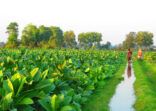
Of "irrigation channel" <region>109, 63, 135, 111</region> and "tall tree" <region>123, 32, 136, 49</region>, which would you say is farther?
"tall tree" <region>123, 32, 136, 49</region>

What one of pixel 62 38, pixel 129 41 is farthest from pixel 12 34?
pixel 129 41

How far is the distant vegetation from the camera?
306 feet

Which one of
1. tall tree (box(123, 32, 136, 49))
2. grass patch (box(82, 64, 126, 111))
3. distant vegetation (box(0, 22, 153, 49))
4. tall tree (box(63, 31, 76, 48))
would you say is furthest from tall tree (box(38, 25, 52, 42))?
grass patch (box(82, 64, 126, 111))

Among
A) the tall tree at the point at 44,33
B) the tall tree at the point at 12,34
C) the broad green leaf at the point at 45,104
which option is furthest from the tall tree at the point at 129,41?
the broad green leaf at the point at 45,104

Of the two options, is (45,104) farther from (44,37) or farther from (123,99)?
(44,37)

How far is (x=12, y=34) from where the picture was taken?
91062 millimetres

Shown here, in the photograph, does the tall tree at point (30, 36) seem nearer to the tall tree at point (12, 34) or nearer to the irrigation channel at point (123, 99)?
the tall tree at point (12, 34)

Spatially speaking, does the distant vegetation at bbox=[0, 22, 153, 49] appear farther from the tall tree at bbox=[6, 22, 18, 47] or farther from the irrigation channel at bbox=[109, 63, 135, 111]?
the irrigation channel at bbox=[109, 63, 135, 111]

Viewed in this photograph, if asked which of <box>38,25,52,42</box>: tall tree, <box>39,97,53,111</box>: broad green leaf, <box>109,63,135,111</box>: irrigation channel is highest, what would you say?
<box>38,25,52,42</box>: tall tree

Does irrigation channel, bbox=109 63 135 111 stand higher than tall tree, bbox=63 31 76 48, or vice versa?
tall tree, bbox=63 31 76 48

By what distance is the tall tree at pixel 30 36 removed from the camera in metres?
92.9

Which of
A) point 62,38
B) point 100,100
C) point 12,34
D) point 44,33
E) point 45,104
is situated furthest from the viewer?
point 62,38

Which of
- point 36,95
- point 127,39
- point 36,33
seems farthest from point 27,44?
point 36,95

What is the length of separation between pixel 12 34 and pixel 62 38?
99.3ft
